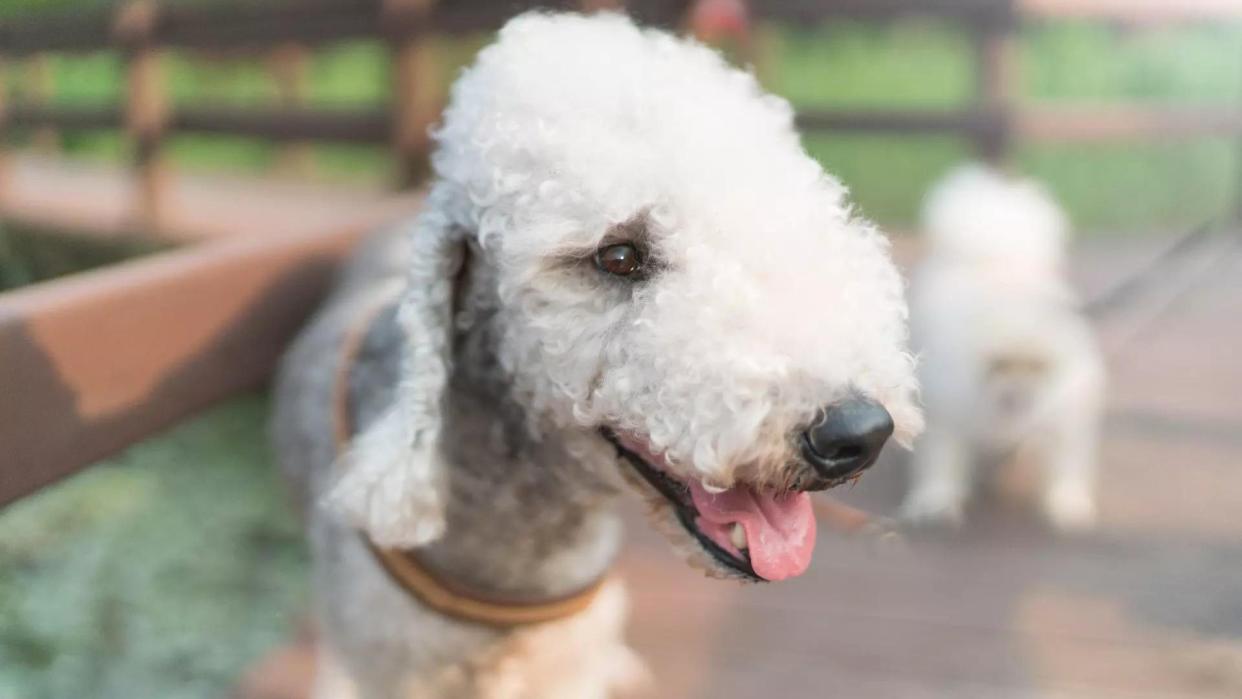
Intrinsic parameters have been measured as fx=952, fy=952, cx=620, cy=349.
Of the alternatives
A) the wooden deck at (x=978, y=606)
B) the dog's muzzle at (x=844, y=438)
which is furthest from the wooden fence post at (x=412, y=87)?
the dog's muzzle at (x=844, y=438)

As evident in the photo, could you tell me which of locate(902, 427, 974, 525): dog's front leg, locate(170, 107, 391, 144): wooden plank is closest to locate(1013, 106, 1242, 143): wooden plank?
locate(902, 427, 974, 525): dog's front leg

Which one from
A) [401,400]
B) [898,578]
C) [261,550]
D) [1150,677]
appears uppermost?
[401,400]

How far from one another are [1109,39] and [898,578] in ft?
12.8

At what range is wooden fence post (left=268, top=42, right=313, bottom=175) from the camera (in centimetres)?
368

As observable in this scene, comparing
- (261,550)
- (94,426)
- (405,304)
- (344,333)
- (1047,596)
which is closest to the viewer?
(405,304)

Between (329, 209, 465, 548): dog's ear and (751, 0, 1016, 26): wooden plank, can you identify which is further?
(751, 0, 1016, 26): wooden plank

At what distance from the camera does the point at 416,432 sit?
112 cm

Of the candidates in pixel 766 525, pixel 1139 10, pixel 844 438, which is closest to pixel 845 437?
pixel 844 438

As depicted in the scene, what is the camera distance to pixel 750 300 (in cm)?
92

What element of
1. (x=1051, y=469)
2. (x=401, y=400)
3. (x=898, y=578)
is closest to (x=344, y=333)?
(x=401, y=400)

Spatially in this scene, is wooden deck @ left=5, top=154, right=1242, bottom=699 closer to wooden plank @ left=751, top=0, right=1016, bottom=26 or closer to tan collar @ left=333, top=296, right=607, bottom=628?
tan collar @ left=333, top=296, right=607, bottom=628

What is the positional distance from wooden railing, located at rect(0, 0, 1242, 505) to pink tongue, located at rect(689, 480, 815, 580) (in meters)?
0.89

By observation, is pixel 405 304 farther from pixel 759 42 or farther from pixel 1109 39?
pixel 1109 39

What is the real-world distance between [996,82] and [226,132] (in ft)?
9.94
